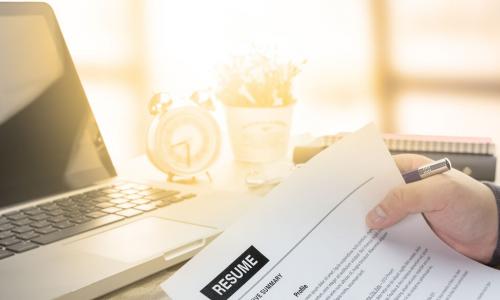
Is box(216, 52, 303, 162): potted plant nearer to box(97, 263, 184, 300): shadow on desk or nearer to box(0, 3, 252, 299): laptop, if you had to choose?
box(0, 3, 252, 299): laptop

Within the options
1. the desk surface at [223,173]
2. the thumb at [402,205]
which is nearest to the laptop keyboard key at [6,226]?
the desk surface at [223,173]

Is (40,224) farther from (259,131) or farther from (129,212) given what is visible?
(259,131)

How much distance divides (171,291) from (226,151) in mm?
817

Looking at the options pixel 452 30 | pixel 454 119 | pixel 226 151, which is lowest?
pixel 454 119

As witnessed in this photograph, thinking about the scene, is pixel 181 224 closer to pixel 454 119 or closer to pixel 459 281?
pixel 459 281

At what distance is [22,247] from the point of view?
66 cm

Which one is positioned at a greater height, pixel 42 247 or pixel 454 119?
pixel 42 247

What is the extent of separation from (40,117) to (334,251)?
0.55 meters

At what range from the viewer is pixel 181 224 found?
75 centimetres

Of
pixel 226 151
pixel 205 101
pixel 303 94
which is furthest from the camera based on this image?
pixel 303 94

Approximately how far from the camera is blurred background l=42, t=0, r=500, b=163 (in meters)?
1.67

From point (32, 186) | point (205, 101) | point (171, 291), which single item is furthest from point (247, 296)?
point (205, 101)

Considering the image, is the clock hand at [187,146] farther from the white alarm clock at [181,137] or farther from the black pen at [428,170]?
the black pen at [428,170]

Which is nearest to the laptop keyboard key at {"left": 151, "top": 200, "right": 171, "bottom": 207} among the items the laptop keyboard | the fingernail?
the laptop keyboard
